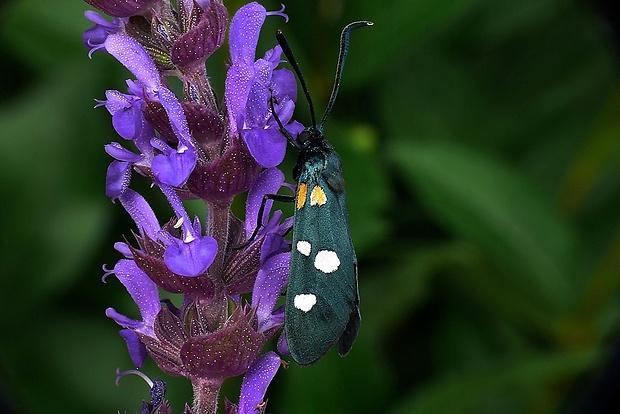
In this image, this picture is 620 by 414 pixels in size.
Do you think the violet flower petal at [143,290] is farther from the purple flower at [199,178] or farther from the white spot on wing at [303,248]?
the white spot on wing at [303,248]

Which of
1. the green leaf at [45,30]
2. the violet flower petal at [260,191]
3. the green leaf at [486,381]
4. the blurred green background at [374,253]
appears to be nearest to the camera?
the violet flower petal at [260,191]

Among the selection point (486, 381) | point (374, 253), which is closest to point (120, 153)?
point (486, 381)

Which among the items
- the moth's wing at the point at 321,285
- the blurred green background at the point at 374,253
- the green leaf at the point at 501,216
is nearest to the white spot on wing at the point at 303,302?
the moth's wing at the point at 321,285

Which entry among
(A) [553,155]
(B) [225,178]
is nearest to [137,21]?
(B) [225,178]

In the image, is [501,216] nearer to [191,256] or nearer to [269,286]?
[269,286]

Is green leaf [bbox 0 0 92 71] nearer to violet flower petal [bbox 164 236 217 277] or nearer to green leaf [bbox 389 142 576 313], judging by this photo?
green leaf [bbox 389 142 576 313]

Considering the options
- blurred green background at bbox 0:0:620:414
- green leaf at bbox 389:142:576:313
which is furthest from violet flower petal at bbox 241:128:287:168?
green leaf at bbox 389:142:576:313

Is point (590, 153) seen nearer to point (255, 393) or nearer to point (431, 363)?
point (431, 363)
